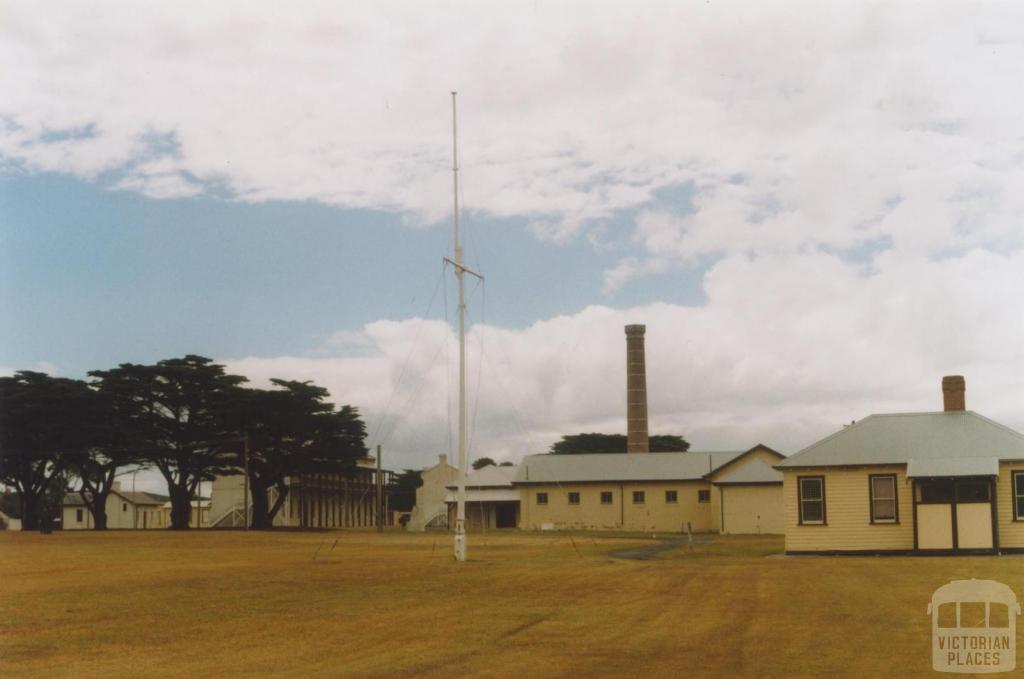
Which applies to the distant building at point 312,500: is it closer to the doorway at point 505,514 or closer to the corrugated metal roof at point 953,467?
the doorway at point 505,514

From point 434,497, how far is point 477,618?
8530 cm

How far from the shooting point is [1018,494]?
34.3 m

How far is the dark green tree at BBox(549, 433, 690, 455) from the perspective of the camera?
13088 cm

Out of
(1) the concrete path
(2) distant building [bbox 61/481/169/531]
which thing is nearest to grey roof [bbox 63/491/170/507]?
(2) distant building [bbox 61/481/169/531]

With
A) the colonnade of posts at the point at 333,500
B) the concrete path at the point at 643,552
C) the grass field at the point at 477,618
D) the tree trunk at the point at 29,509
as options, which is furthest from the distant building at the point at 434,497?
the grass field at the point at 477,618

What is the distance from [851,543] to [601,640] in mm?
22340

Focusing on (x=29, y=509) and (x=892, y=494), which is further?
(x=29, y=509)

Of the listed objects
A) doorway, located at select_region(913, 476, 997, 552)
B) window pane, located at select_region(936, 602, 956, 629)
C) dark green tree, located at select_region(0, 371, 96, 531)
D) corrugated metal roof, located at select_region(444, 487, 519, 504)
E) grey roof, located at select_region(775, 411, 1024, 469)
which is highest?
dark green tree, located at select_region(0, 371, 96, 531)

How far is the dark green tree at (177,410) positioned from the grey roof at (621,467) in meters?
20.2

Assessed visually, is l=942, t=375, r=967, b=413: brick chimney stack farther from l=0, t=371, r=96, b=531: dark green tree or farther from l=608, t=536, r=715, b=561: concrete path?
l=0, t=371, r=96, b=531: dark green tree

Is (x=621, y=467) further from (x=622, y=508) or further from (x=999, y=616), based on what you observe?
(x=999, y=616)

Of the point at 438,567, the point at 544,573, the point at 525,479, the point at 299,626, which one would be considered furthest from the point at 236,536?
the point at 299,626

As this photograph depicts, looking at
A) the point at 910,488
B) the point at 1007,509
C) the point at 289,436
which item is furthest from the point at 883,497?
the point at 289,436

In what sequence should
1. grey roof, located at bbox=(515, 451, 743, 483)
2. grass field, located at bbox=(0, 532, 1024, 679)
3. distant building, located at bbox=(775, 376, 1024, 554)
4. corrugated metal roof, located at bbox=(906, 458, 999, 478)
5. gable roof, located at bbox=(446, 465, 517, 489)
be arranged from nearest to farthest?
1. grass field, located at bbox=(0, 532, 1024, 679)
2. corrugated metal roof, located at bbox=(906, 458, 999, 478)
3. distant building, located at bbox=(775, 376, 1024, 554)
4. grey roof, located at bbox=(515, 451, 743, 483)
5. gable roof, located at bbox=(446, 465, 517, 489)
